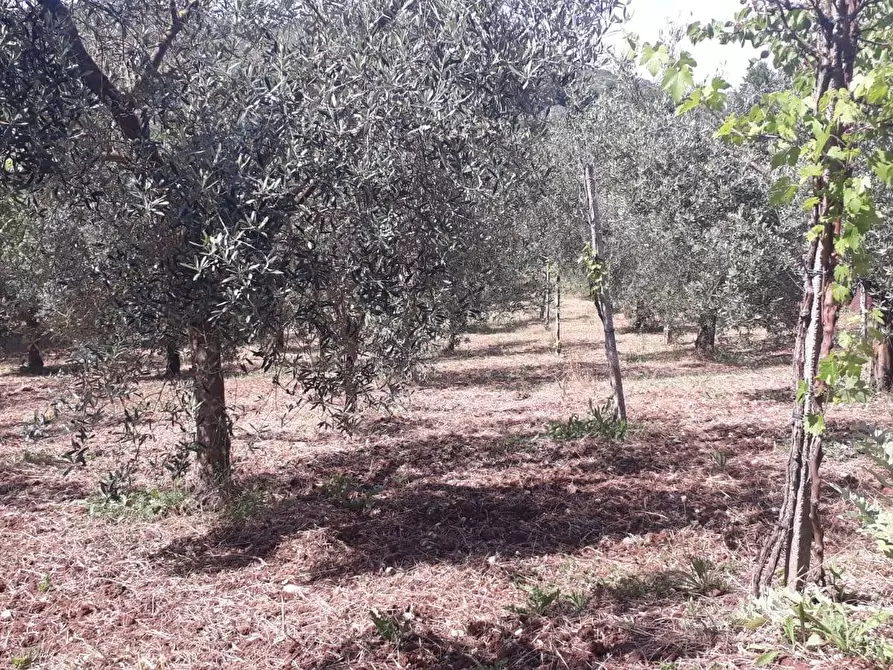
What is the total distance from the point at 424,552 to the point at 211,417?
255cm

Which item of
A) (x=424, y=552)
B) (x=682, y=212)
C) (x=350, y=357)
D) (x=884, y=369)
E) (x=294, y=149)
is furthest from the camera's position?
(x=682, y=212)

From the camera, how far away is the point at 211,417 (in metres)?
6.67

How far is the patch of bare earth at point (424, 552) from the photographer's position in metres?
4.37

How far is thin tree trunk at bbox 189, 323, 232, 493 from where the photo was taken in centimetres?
574

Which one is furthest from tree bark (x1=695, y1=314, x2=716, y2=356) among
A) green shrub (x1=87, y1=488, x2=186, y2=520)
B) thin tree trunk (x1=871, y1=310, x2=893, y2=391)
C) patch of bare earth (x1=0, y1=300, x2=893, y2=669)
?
green shrub (x1=87, y1=488, x2=186, y2=520)

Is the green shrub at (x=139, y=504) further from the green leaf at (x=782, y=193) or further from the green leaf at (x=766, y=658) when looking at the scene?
the green leaf at (x=782, y=193)

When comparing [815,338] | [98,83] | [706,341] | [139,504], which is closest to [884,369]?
[706,341]

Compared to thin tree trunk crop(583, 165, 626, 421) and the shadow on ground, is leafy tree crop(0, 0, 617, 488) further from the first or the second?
thin tree trunk crop(583, 165, 626, 421)

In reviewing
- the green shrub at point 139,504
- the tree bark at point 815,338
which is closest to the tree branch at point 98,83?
the green shrub at point 139,504

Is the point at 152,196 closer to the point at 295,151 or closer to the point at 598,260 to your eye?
the point at 295,151

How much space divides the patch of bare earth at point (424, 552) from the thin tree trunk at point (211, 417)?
0.39m

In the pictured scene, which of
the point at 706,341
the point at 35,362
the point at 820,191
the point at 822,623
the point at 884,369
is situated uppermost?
the point at 820,191

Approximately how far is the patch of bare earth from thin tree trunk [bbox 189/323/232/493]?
0.39 meters

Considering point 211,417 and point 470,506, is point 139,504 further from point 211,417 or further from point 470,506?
point 470,506
